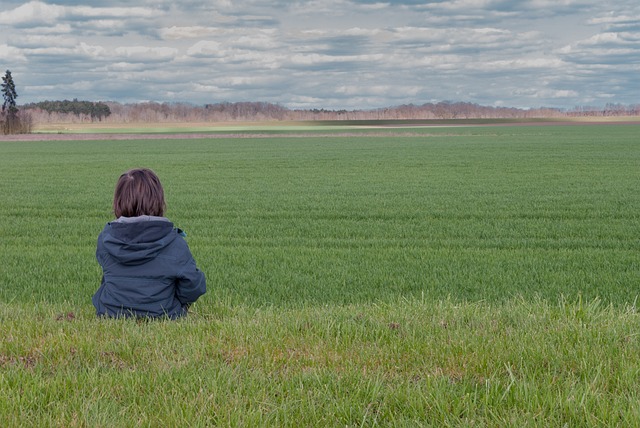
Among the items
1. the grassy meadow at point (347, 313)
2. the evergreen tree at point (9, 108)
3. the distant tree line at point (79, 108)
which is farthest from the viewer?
the distant tree line at point (79, 108)

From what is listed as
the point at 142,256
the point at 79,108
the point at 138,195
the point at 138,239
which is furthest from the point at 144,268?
the point at 79,108

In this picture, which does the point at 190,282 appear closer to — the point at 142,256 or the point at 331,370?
the point at 142,256

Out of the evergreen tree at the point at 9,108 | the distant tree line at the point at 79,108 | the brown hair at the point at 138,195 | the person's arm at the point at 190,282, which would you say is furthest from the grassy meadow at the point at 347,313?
the distant tree line at the point at 79,108

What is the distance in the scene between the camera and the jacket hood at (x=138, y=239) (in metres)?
5.47

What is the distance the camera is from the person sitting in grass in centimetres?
550

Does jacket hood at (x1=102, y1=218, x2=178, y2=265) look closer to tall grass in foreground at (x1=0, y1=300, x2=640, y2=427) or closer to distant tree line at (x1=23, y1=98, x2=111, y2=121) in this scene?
tall grass in foreground at (x1=0, y1=300, x2=640, y2=427)

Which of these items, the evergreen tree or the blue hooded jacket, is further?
the evergreen tree

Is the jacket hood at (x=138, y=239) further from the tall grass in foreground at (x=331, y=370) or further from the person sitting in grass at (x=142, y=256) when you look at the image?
the tall grass in foreground at (x=331, y=370)

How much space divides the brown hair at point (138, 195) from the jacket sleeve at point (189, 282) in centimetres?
47

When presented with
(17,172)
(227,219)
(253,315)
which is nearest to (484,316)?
(253,315)

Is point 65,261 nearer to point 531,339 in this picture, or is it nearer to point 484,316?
point 484,316

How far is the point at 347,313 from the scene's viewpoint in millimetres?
5770

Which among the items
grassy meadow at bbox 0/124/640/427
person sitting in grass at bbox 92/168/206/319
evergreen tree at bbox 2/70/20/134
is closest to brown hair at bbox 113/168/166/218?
person sitting in grass at bbox 92/168/206/319

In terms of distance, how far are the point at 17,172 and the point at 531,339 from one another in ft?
107
